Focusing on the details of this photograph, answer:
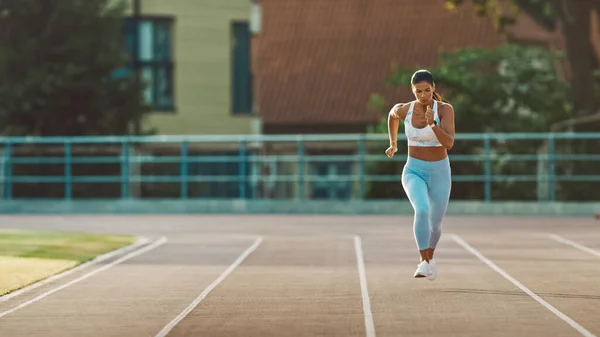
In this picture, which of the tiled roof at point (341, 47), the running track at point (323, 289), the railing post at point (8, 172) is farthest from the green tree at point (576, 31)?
the running track at point (323, 289)

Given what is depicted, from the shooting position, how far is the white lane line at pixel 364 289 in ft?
42.1

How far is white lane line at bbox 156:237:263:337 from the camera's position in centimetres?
1295

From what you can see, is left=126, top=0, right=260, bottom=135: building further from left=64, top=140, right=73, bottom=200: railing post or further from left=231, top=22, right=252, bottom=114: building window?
left=64, top=140, right=73, bottom=200: railing post

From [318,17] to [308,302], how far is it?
34.6 m

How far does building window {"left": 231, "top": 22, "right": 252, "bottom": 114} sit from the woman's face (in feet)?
104

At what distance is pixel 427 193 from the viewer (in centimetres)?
1638

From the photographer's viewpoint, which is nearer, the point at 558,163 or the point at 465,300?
the point at 465,300

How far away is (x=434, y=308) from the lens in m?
14.2

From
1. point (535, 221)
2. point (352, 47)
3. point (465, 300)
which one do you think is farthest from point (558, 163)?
point (465, 300)

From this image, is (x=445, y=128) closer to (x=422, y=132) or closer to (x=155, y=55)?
(x=422, y=132)

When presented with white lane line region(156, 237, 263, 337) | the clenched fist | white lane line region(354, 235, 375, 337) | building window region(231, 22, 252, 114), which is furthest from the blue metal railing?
the clenched fist

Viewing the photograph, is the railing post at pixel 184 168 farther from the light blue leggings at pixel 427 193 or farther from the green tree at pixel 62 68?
the light blue leggings at pixel 427 193

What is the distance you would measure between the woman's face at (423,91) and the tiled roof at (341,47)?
98.7ft

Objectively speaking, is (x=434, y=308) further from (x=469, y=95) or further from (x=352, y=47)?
(x=352, y=47)
